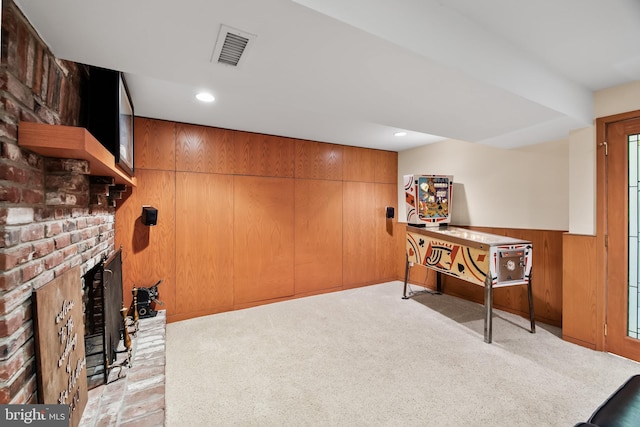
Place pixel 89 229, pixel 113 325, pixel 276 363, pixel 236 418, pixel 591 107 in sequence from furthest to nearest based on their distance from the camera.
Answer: pixel 591 107, pixel 276 363, pixel 113 325, pixel 89 229, pixel 236 418

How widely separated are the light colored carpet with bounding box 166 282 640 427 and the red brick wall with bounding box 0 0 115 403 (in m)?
1.19

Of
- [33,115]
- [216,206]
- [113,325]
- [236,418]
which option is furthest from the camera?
[216,206]

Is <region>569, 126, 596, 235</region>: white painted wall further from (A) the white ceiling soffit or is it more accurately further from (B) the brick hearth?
(B) the brick hearth

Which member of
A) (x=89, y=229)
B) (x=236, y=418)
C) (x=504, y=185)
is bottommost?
(x=236, y=418)

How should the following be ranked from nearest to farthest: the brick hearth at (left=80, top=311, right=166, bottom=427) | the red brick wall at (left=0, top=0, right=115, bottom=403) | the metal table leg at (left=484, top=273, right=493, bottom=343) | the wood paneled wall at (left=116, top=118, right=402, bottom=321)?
the red brick wall at (left=0, top=0, right=115, bottom=403)
the brick hearth at (left=80, top=311, right=166, bottom=427)
the metal table leg at (left=484, top=273, right=493, bottom=343)
the wood paneled wall at (left=116, top=118, right=402, bottom=321)

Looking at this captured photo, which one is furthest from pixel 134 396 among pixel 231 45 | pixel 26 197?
pixel 231 45

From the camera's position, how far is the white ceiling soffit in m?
1.34

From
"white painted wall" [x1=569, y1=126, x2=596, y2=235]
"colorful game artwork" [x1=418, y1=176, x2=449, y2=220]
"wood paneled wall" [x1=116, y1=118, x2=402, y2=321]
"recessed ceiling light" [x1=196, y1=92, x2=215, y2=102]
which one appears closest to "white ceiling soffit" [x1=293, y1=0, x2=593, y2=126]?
"white painted wall" [x1=569, y1=126, x2=596, y2=235]

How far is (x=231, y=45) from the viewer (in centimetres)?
147

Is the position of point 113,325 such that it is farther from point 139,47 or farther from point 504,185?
point 504,185

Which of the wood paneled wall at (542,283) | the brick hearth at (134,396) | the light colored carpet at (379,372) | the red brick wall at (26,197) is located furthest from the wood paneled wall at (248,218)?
the wood paneled wall at (542,283)

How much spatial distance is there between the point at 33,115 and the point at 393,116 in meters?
2.41

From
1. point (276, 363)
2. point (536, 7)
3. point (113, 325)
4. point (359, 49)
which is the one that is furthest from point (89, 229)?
point (536, 7)

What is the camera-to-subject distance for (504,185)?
12.4 ft
